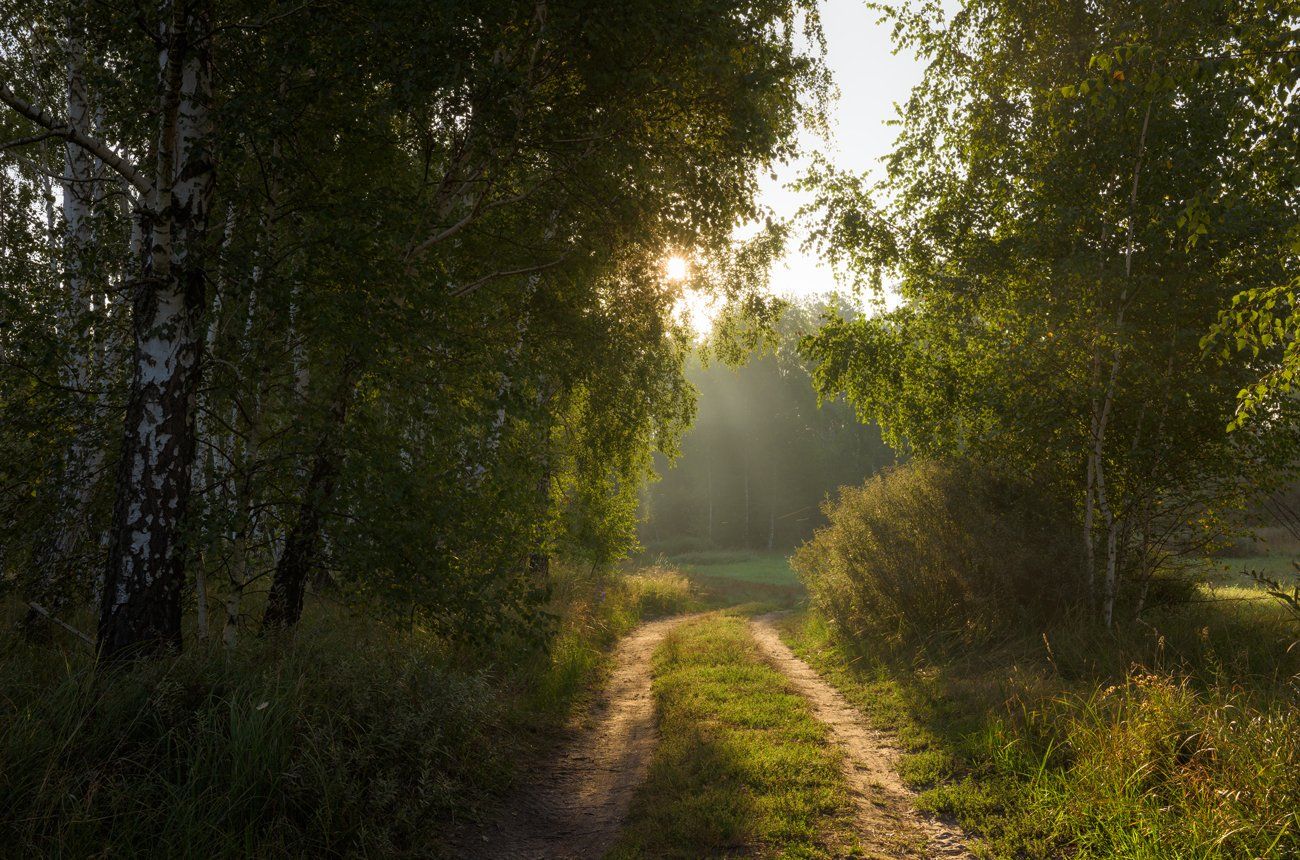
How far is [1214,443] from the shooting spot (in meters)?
9.84

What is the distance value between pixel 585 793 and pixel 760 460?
5518 centimetres

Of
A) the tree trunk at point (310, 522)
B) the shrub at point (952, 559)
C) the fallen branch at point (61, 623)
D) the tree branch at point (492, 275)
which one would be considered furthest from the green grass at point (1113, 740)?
the fallen branch at point (61, 623)

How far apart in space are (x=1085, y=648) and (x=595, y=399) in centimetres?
819

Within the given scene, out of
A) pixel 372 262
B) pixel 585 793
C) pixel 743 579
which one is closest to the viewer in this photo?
pixel 372 262

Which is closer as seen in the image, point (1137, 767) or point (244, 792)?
point (244, 792)

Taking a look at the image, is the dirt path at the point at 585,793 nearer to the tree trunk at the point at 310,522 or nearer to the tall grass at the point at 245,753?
the tall grass at the point at 245,753

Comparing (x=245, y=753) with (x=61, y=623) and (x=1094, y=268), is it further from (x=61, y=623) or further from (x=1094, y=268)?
(x=1094, y=268)

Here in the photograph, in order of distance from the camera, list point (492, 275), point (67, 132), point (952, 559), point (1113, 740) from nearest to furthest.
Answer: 1. point (67, 132)
2. point (1113, 740)
3. point (492, 275)
4. point (952, 559)

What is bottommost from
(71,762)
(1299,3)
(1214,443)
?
(71,762)

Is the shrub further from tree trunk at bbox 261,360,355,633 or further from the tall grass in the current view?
tree trunk at bbox 261,360,355,633

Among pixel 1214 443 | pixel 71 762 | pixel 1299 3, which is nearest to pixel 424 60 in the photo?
pixel 71 762

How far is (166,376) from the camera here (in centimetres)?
590

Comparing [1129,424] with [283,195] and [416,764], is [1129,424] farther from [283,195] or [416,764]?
[283,195]

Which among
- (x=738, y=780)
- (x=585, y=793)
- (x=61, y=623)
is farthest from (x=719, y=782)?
(x=61, y=623)
